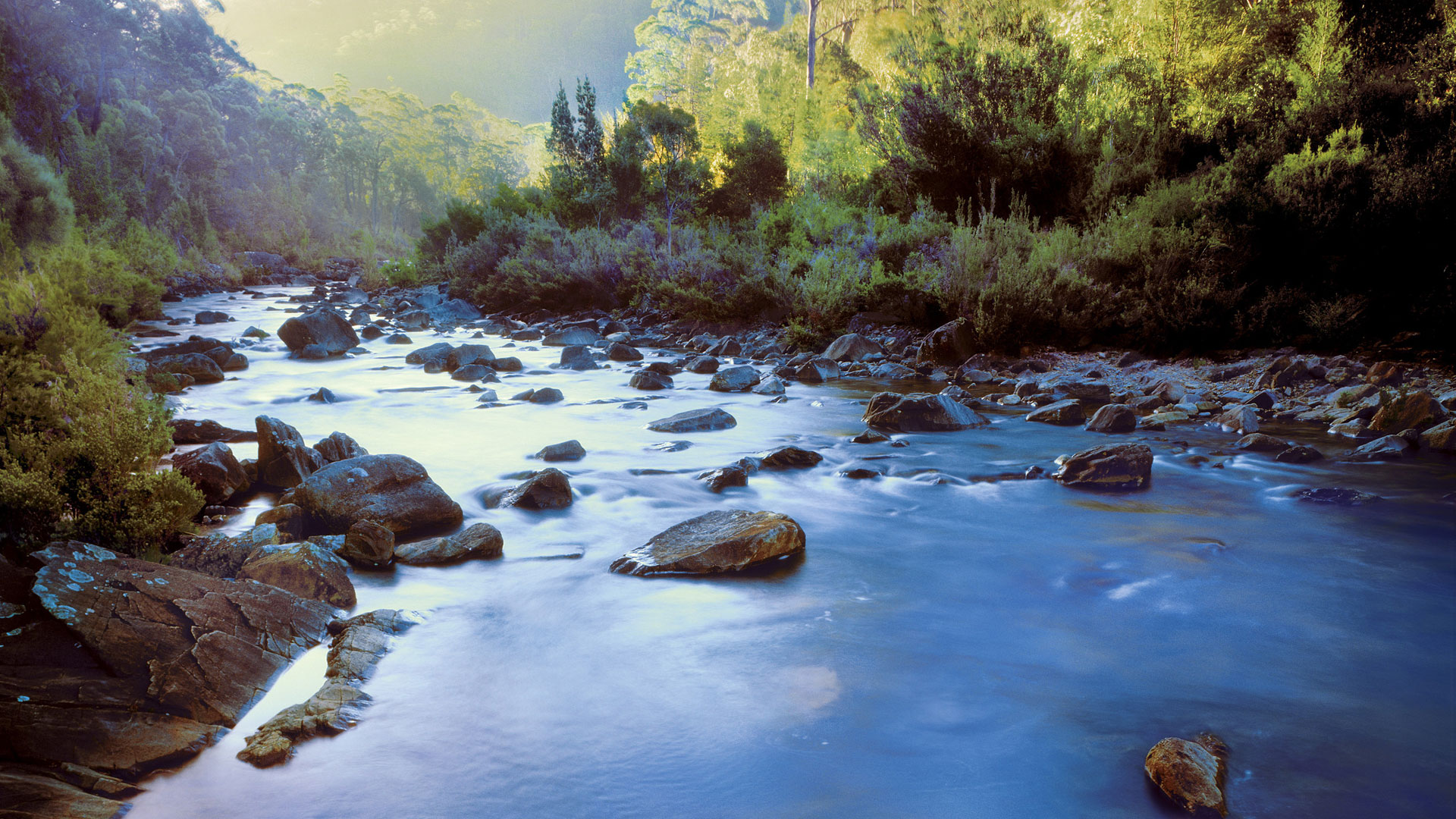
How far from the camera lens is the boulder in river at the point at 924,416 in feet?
23.2

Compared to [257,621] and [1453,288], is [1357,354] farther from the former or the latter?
[257,621]

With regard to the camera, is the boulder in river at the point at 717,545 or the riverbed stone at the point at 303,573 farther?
the boulder in river at the point at 717,545

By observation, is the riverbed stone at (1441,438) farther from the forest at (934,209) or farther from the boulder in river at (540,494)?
the boulder in river at (540,494)

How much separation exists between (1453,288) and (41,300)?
12002 millimetres

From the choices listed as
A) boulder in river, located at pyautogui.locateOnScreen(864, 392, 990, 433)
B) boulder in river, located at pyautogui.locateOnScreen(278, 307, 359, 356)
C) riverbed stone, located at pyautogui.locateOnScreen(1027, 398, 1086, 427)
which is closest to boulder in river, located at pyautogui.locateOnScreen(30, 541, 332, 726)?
boulder in river, located at pyautogui.locateOnScreen(864, 392, 990, 433)

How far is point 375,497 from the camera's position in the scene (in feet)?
13.6

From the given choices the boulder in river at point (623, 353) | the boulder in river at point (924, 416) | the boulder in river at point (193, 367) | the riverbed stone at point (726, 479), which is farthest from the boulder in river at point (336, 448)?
the boulder in river at point (623, 353)

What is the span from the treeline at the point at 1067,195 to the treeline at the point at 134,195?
8.52 meters

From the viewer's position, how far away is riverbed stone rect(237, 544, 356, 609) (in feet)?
10.4

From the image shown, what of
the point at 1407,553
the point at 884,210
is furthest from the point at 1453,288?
the point at 884,210

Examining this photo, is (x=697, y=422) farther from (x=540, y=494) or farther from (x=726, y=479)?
(x=540, y=494)

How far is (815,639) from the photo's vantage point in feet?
10.7

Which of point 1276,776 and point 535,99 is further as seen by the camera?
point 535,99

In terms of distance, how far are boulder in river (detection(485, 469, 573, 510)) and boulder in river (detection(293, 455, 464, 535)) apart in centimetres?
46
